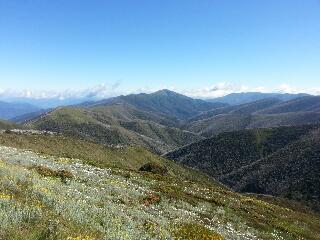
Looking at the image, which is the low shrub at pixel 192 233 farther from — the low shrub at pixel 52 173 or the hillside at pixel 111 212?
the low shrub at pixel 52 173

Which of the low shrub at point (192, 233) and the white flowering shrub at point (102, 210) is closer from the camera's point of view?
the white flowering shrub at point (102, 210)

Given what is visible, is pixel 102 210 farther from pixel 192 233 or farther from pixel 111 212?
pixel 192 233

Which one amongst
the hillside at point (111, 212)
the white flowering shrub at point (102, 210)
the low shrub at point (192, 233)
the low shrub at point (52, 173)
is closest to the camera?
the white flowering shrub at point (102, 210)

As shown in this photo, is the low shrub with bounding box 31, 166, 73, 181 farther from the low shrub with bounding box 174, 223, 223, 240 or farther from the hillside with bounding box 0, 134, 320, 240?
the low shrub with bounding box 174, 223, 223, 240

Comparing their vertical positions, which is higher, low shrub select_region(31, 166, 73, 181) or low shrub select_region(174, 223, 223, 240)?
low shrub select_region(31, 166, 73, 181)

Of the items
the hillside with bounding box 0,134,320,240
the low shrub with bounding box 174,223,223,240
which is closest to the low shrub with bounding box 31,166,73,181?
the hillside with bounding box 0,134,320,240

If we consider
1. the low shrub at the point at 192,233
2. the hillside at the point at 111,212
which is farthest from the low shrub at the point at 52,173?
the low shrub at the point at 192,233

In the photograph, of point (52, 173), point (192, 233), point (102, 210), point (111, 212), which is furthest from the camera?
point (52, 173)

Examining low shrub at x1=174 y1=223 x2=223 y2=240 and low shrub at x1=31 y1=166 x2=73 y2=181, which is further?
low shrub at x1=31 y1=166 x2=73 y2=181

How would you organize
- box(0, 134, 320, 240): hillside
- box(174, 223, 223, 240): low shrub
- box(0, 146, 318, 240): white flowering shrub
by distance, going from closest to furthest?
box(0, 146, 318, 240): white flowering shrub → box(0, 134, 320, 240): hillside → box(174, 223, 223, 240): low shrub

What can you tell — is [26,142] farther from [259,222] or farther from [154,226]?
[154,226]

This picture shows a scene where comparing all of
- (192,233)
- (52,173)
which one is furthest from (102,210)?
(52,173)

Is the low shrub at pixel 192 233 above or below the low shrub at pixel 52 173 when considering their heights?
below

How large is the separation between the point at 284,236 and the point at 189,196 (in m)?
8.64
